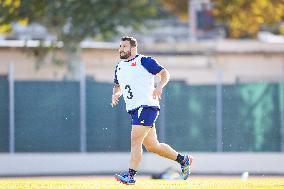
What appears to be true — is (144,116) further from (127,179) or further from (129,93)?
(127,179)

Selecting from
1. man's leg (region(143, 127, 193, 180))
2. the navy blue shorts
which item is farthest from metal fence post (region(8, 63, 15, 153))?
the navy blue shorts

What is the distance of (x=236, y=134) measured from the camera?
29.0 meters

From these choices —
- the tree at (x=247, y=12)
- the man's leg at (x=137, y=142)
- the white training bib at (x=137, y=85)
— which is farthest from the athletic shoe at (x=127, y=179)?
the tree at (x=247, y=12)

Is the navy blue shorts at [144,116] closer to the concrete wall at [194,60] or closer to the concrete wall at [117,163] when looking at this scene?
the concrete wall at [117,163]

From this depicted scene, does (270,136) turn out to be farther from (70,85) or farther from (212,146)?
(70,85)

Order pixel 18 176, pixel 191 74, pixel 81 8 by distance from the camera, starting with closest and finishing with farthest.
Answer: pixel 18 176, pixel 81 8, pixel 191 74

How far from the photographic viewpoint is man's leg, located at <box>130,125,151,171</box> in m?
16.5

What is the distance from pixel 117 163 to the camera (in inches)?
1130

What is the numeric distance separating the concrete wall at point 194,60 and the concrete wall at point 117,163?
1282cm

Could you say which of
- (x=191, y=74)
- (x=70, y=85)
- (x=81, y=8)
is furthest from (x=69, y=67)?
(x=70, y=85)

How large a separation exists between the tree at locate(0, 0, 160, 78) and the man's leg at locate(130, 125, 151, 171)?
75.2ft

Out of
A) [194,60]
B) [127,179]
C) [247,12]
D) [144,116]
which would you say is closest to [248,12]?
[247,12]

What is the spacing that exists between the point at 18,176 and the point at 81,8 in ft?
44.0

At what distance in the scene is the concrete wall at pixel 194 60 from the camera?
1658 inches
